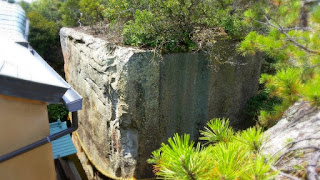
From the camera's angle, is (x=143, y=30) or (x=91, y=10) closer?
(x=143, y=30)

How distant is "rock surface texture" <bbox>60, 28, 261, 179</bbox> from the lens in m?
4.32

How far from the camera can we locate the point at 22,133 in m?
2.92

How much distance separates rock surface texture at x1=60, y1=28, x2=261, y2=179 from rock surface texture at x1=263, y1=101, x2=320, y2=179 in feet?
6.57

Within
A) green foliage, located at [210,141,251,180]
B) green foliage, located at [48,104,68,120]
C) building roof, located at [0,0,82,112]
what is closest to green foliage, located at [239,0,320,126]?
green foliage, located at [210,141,251,180]

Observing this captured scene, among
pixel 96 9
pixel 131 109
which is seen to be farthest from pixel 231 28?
pixel 96 9

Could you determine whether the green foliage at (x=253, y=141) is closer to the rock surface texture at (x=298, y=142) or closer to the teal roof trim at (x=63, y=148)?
the rock surface texture at (x=298, y=142)

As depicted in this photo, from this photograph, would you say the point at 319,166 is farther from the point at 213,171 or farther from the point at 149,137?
the point at 149,137

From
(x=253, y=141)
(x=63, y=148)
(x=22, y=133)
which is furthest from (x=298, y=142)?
(x=63, y=148)

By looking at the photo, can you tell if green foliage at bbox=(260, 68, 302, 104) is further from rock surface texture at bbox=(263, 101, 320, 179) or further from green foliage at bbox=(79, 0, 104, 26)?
green foliage at bbox=(79, 0, 104, 26)

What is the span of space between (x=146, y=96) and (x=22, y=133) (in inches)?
80.4

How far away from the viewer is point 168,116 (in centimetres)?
475

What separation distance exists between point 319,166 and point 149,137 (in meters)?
3.35

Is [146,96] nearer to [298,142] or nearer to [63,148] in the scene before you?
Answer: [298,142]

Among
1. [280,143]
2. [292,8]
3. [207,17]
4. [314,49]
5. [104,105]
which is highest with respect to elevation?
[207,17]
